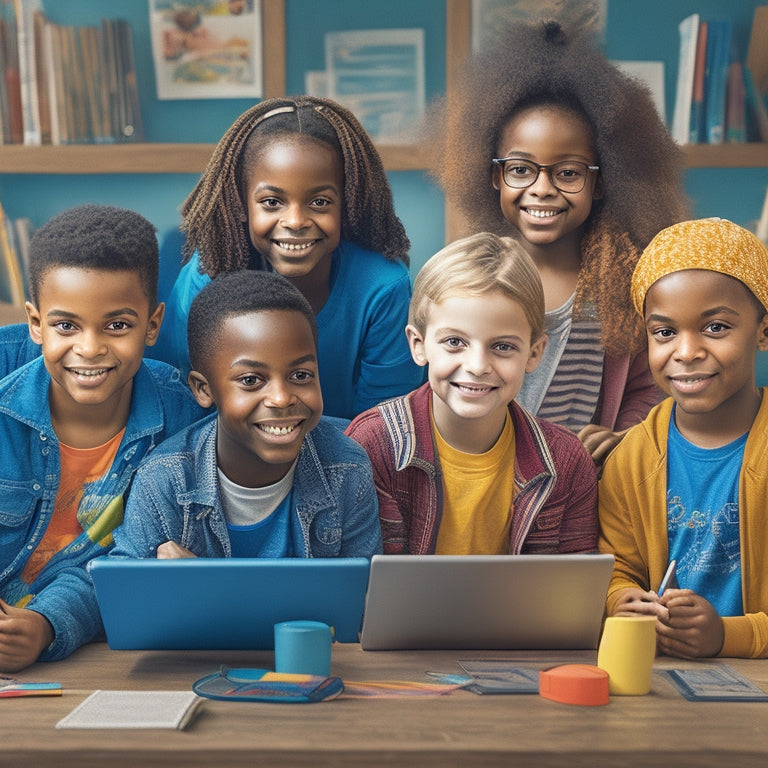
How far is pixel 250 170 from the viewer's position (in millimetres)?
1938

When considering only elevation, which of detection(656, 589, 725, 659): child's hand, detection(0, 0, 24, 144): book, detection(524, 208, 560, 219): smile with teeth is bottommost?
detection(656, 589, 725, 659): child's hand

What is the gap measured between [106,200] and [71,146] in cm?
19

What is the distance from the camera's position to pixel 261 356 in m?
1.52

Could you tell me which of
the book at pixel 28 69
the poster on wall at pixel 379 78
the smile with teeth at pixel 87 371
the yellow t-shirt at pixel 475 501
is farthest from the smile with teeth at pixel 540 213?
the book at pixel 28 69

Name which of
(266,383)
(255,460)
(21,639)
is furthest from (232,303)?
(21,639)

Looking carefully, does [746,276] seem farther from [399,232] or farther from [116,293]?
[116,293]

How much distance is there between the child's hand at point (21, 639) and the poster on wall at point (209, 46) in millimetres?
2135

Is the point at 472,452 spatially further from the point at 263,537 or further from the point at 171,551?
the point at 171,551

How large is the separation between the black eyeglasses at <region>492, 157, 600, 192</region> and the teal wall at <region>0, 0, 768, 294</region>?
1089mm

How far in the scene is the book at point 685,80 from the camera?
312 cm

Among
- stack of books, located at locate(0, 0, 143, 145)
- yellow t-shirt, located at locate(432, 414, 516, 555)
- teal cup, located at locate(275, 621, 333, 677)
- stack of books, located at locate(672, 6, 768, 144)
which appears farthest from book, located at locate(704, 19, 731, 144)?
teal cup, located at locate(275, 621, 333, 677)

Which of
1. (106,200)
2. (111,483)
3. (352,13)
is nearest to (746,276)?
(111,483)

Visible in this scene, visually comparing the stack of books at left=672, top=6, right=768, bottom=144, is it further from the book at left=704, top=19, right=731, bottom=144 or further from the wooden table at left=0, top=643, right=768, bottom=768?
the wooden table at left=0, top=643, right=768, bottom=768

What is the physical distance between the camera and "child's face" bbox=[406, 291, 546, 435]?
5.25 feet
